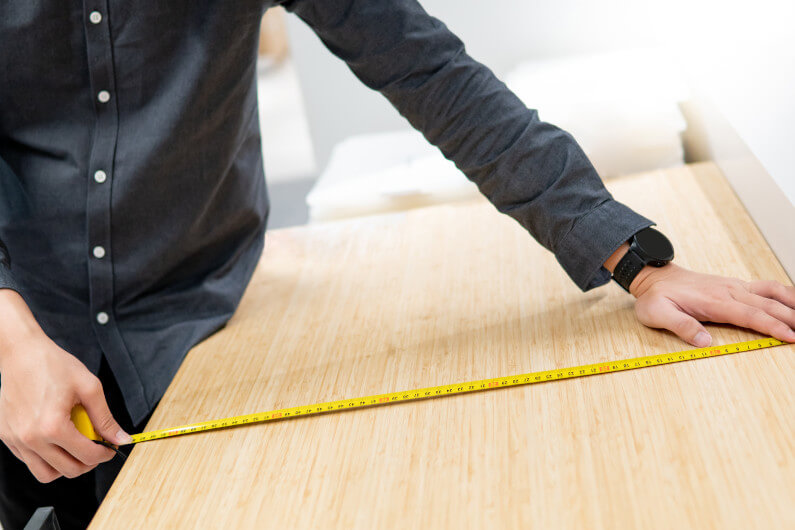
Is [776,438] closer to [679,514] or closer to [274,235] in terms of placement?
[679,514]

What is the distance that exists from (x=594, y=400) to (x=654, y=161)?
1.00 metres

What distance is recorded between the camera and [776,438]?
82cm

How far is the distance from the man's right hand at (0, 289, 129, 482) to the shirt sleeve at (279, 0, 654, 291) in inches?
24.4

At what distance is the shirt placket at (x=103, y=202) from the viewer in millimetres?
1137

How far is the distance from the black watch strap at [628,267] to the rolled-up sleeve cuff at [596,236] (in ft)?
0.08

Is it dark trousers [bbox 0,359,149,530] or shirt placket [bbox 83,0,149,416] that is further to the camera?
dark trousers [bbox 0,359,149,530]

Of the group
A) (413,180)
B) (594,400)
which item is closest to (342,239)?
(413,180)

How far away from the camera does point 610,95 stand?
1.79 metres

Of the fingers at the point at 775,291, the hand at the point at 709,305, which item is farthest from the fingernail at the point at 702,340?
the fingers at the point at 775,291

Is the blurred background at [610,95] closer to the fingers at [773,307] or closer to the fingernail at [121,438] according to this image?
the fingers at [773,307]

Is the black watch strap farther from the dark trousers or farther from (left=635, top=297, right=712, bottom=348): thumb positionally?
the dark trousers

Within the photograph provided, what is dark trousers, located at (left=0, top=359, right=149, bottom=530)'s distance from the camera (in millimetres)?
1287

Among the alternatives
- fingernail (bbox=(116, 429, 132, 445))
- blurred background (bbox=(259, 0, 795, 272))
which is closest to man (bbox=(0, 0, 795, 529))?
fingernail (bbox=(116, 429, 132, 445))

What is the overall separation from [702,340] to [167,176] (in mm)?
843
